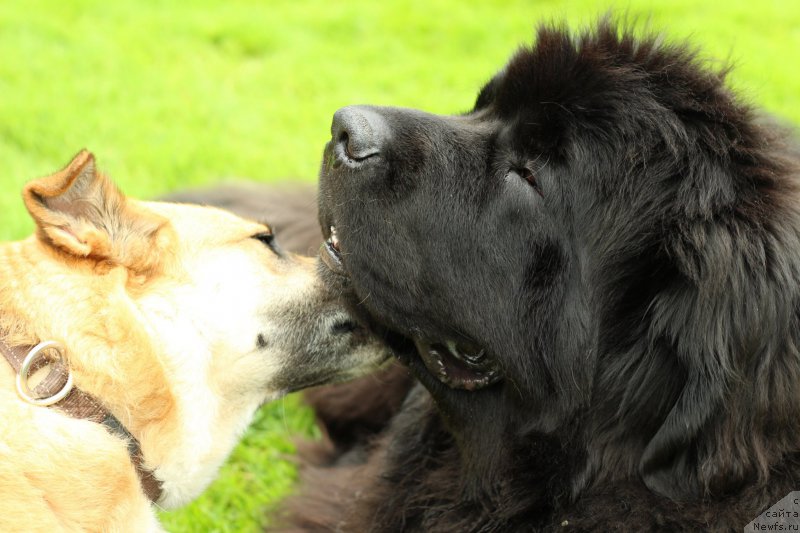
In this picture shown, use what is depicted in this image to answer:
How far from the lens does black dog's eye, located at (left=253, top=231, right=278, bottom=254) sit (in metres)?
3.22

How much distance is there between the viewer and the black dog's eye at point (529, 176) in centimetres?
247

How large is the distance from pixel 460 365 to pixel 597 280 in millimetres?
500

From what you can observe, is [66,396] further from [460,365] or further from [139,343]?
[460,365]

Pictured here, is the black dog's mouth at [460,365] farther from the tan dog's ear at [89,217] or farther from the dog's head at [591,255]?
the tan dog's ear at [89,217]

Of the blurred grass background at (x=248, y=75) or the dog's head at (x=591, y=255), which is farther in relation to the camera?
the blurred grass background at (x=248, y=75)

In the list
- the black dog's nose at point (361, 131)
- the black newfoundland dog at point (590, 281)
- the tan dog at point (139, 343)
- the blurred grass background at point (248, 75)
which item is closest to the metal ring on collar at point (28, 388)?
the tan dog at point (139, 343)

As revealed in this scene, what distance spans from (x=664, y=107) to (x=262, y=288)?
5.12ft

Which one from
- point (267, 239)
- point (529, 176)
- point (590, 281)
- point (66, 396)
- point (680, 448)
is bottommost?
point (66, 396)

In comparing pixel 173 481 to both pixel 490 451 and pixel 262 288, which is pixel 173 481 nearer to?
pixel 262 288

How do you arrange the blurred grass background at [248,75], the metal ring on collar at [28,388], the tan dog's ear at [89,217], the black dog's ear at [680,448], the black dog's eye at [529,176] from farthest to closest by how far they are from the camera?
the blurred grass background at [248,75], the tan dog's ear at [89,217], the black dog's eye at [529,176], the metal ring on collar at [28,388], the black dog's ear at [680,448]

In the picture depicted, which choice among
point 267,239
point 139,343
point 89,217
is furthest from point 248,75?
point 139,343

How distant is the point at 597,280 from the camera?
2.41m

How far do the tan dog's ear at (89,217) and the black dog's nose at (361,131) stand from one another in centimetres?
82

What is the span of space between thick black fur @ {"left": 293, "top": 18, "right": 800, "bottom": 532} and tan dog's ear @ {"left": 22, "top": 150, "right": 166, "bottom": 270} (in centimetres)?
70
